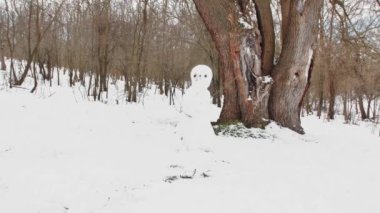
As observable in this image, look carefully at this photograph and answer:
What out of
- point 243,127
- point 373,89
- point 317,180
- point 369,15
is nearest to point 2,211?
point 317,180

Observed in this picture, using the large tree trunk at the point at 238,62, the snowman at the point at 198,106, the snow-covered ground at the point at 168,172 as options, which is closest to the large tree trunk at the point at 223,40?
the large tree trunk at the point at 238,62

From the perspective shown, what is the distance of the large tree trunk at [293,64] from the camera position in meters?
7.66

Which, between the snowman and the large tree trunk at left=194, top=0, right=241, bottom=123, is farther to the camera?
the large tree trunk at left=194, top=0, right=241, bottom=123

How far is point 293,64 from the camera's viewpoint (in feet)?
25.2

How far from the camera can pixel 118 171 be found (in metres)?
4.00

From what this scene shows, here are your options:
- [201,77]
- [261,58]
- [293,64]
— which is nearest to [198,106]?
[201,77]

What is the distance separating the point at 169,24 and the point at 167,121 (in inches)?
546

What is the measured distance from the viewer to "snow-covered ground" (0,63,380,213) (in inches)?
126

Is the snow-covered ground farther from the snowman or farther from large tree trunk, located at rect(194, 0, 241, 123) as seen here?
large tree trunk, located at rect(194, 0, 241, 123)

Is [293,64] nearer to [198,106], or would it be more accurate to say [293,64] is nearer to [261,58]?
[261,58]

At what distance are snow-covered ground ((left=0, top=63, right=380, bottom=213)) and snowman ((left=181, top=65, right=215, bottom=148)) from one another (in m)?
0.11

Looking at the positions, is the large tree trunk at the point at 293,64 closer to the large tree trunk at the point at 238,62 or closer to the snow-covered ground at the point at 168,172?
the large tree trunk at the point at 238,62

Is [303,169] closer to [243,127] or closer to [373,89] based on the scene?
[243,127]

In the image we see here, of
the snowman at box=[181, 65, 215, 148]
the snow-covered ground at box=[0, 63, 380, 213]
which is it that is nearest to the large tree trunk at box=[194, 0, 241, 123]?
the snow-covered ground at box=[0, 63, 380, 213]
